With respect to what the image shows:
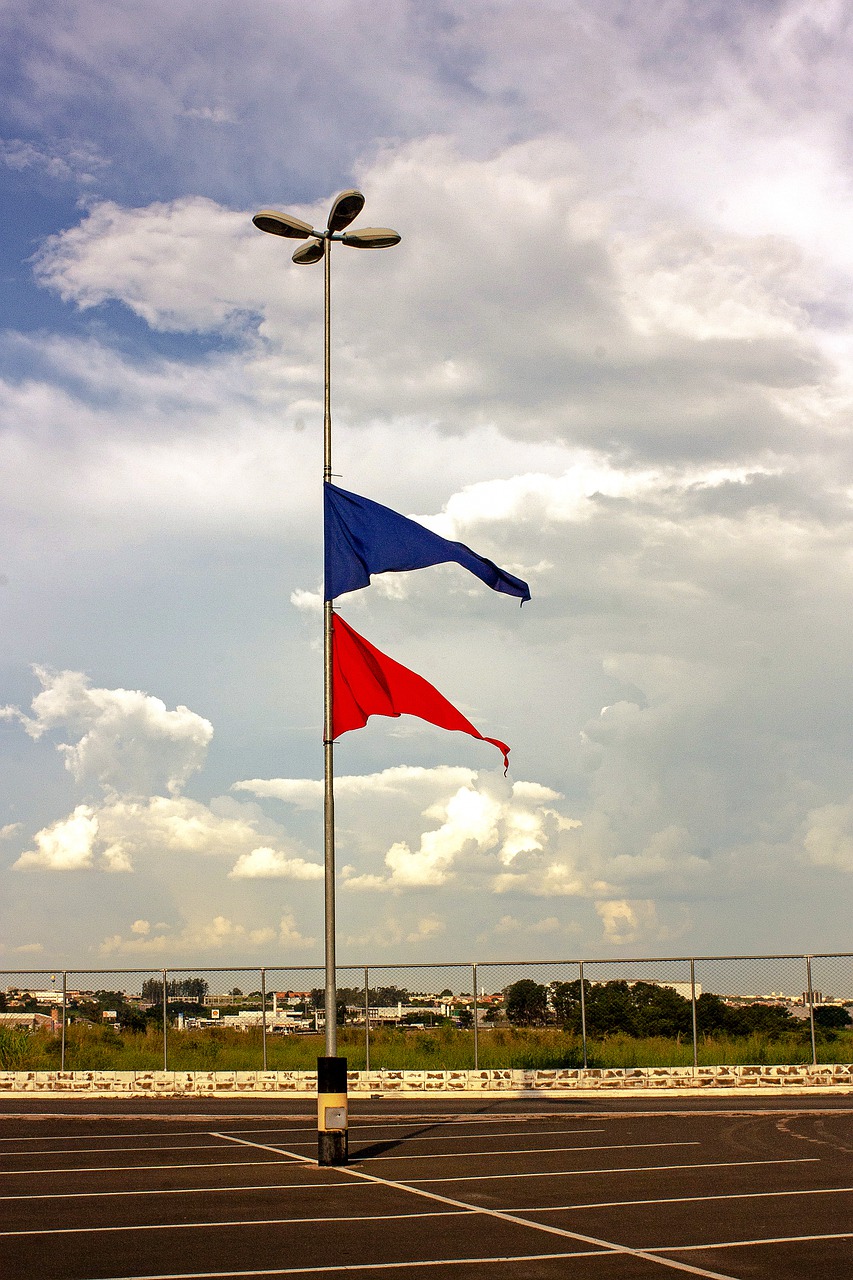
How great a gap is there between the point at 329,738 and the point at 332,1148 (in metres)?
4.56

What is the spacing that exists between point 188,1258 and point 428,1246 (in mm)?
1803

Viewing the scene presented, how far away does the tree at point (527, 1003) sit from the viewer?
26.9m

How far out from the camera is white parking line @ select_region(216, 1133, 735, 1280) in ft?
31.3

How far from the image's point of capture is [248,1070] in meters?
28.0

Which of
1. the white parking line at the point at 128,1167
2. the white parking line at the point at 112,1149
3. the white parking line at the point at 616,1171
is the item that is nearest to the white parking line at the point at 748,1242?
the white parking line at the point at 616,1171

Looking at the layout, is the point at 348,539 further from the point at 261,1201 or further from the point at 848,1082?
the point at 848,1082

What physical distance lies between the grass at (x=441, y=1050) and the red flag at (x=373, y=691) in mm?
12908

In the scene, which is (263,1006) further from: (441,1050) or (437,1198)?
(437,1198)

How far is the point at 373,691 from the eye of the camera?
1639cm

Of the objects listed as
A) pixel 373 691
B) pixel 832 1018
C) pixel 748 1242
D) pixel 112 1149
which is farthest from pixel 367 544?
pixel 832 1018

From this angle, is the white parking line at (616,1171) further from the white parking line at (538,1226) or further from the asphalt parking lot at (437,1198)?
the white parking line at (538,1226)

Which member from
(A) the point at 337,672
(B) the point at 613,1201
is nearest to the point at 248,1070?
(A) the point at 337,672

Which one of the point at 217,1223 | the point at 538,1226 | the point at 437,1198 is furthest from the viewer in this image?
the point at 437,1198

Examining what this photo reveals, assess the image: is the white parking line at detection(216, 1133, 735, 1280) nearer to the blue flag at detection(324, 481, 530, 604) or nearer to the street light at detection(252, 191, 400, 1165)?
the street light at detection(252, 191, 400, 1165)
